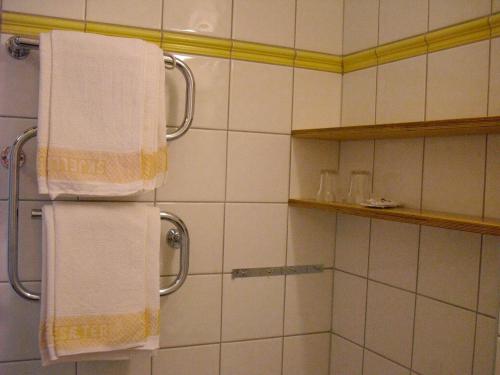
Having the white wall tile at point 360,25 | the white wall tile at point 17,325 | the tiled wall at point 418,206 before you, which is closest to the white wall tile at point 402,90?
the tiled wall at point 418,206

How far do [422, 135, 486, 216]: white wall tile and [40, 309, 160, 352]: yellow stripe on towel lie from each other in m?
0.72

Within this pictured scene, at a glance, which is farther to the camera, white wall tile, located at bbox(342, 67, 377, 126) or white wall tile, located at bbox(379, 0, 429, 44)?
white wall tile, located at bbox(342, 67, 377, 126)

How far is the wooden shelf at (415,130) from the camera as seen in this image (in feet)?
2.83

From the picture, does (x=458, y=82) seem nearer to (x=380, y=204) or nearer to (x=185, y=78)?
(x=380, y=204)

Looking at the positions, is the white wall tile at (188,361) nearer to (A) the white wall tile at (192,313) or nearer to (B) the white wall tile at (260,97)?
(A) the white wall tile at (192,313)

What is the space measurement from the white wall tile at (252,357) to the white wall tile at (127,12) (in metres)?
0.90

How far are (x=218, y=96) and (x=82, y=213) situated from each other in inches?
19.1

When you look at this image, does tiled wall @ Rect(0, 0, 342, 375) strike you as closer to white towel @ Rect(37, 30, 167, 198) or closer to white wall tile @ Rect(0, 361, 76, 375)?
white wall tile @ Rect(0, 361, 76, 375)

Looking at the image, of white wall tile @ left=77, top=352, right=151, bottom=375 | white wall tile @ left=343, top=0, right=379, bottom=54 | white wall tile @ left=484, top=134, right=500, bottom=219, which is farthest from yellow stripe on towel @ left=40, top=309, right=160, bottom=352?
white wall tile @ left=343, top=0, right=379, bottom=54

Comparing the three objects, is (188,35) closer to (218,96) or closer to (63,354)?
(218,96)

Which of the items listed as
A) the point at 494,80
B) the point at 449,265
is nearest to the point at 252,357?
the point at 449,265

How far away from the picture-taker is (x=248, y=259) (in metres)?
1.32

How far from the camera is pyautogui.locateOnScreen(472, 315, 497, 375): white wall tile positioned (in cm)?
97

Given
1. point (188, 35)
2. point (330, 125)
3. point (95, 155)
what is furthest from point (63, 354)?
point (330, 125)
